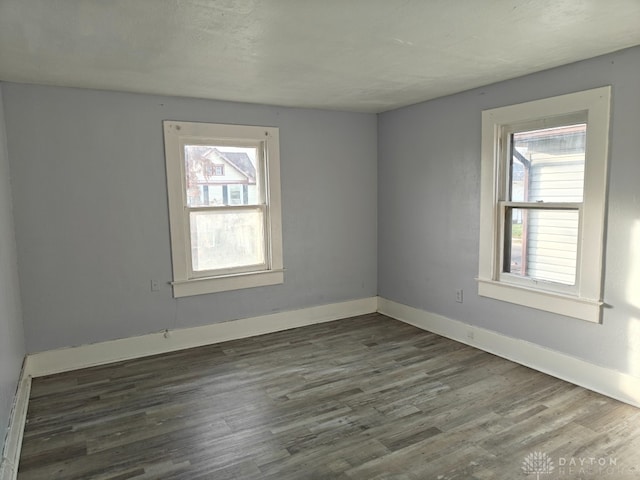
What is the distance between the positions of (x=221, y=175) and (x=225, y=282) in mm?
1090

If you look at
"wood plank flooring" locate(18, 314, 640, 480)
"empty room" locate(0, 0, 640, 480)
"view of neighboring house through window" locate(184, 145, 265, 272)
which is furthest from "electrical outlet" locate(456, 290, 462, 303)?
"view of neighboring house through window" locate(184, 145, 265, 272)

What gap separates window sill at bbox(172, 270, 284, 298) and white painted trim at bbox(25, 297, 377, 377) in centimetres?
36

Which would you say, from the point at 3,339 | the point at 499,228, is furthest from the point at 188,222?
the point at 499,228

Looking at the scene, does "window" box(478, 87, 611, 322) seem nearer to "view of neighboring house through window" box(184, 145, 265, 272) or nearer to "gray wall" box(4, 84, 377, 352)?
"gray wall" box(4, 84, 377, 352)

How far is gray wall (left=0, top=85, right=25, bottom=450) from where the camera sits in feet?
8.09

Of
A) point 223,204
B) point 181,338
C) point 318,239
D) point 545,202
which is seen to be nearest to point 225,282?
point 181,338

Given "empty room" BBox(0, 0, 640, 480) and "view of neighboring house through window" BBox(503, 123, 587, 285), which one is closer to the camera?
"empty room" BBox(0, 0, 640, 480)

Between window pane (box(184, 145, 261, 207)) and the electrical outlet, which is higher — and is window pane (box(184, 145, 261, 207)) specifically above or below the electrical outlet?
above

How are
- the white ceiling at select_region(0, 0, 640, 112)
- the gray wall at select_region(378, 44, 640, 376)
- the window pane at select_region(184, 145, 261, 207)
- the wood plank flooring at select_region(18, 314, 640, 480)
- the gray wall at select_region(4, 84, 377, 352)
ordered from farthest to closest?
the window pane at select_region(184, 145, 261, 207) < the gray wall at select_region(4, 84, 377, 352) < the gray wall at select_region(378, 44, 640, 376) < the wood plank flooring at select_region(18, 314, 640, 480) < the white ceiling at select_region(0, 0, 640, 112)

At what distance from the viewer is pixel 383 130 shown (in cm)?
510

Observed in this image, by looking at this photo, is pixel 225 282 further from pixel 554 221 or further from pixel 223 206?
pixel 554 221

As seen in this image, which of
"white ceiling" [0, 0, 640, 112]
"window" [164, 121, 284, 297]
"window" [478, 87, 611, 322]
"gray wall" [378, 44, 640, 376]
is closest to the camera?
"white ceiling" [0, 0, 640, 112]

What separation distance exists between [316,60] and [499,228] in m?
2.21

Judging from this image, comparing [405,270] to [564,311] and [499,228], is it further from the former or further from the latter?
[564,311]
